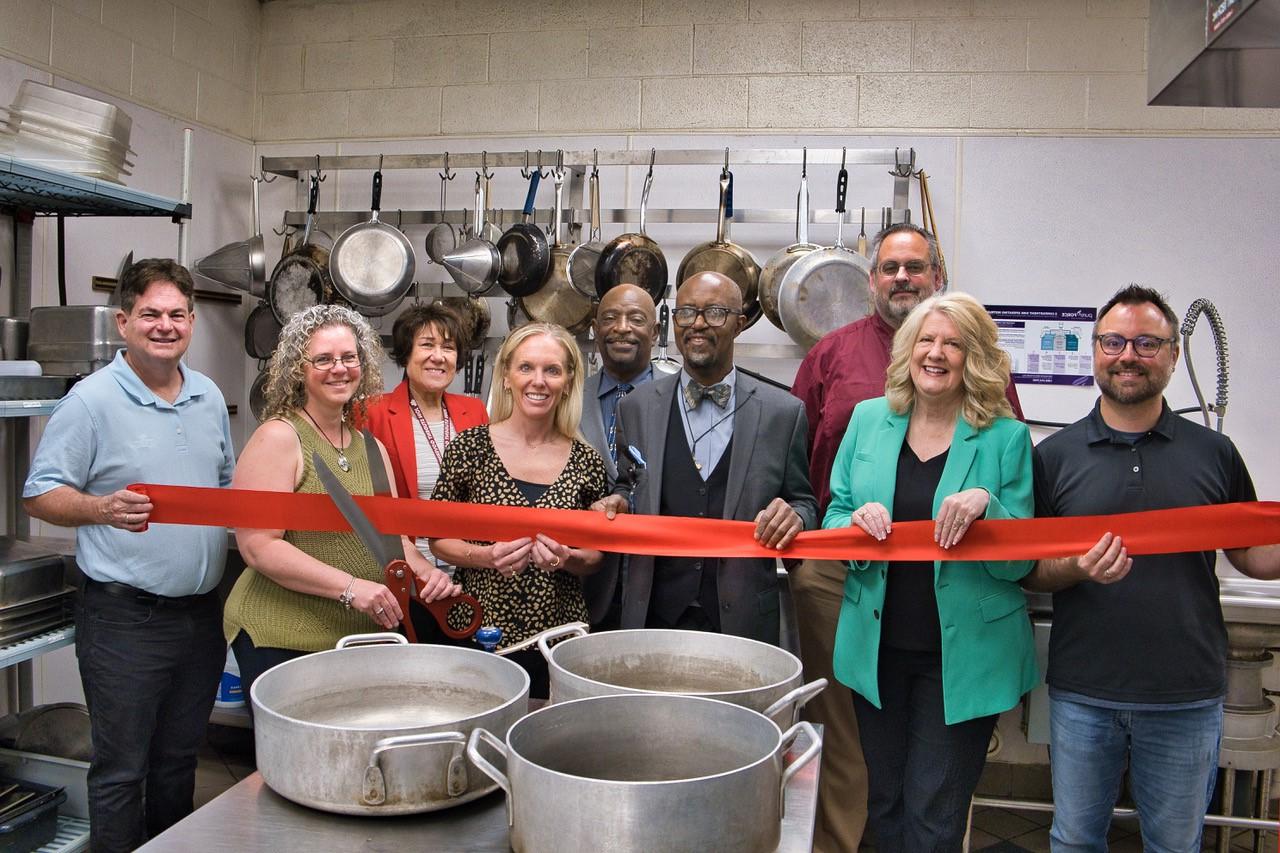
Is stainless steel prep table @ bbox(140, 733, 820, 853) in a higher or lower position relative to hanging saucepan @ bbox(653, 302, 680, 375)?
lower

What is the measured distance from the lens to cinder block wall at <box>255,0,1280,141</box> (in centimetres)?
411

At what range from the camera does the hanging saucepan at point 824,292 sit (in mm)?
3883

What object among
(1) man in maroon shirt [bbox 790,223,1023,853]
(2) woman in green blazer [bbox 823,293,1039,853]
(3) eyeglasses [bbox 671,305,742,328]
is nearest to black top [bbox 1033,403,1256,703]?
(2) woman in green blazer [bbox 823,293,1039,853]

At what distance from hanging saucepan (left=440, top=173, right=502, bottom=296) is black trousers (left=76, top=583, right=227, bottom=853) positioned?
1.92m

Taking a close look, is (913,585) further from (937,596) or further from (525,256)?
(525,256)

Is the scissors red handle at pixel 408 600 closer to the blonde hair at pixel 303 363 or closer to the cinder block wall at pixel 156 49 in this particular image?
the blonde hair at pixel 303 363

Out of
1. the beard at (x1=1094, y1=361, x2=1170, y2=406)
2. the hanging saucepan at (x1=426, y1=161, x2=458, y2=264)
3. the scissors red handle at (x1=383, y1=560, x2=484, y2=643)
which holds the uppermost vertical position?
the hanging saucepan at (x1=426, y1=161, x2=458, y2=264)

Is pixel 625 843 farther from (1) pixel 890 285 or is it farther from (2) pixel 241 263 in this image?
(2) pixel 241 263

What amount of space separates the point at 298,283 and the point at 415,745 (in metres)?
3.63

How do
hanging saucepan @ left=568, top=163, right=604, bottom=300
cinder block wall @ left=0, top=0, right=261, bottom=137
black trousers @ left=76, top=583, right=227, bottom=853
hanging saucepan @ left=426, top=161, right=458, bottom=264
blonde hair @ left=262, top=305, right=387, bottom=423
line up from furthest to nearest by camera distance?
hanging saucepan @ left=426, top=161, right=458, bottom=264 → hanging saucepan @ left=568, top=163, right=604, bottom=300 → cinder block wall @ left=0, top=0, right=261, bottom=137 → black trousers @ left=76, top=583, right=227, bottom=853 → blonde hair @ left=262, top=305, right=387, bottom=423

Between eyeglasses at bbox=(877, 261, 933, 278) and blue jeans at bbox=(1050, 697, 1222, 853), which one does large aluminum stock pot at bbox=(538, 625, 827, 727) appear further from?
eyeglasses at bbox=(877, 261, 933, 278)

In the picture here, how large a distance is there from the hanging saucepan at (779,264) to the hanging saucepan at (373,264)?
5.03 feet

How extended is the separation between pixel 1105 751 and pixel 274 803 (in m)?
1.73

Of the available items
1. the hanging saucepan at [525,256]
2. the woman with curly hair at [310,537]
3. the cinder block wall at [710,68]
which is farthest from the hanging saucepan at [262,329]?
the woman with curly hair at [310,537]
